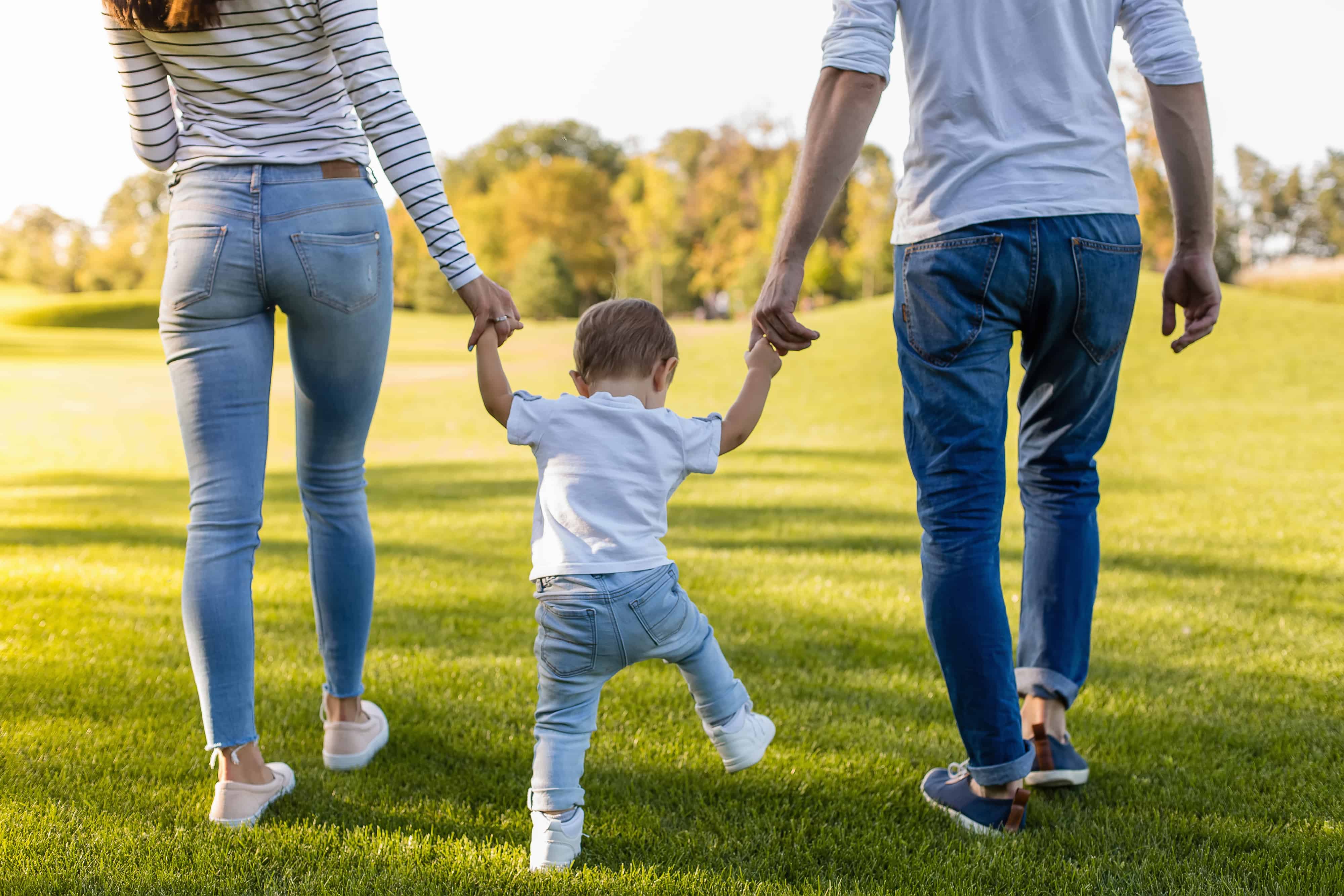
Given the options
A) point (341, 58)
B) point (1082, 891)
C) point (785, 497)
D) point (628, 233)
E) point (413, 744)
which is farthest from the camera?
point (628, 233)

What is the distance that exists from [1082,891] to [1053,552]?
0.80 metres

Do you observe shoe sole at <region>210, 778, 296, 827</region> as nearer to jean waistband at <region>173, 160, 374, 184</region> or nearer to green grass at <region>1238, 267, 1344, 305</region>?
jean waistband at <region>173, 160, 374, 184</region>

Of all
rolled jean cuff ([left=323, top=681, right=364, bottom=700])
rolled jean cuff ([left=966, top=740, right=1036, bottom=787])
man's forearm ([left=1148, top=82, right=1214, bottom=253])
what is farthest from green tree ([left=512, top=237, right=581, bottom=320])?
rolled jean cuff ([left=966, top=740, right=1036, bottom=787])

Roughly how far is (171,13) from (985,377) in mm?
1916

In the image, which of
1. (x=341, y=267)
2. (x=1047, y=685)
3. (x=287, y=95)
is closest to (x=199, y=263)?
(x=341, y=267)

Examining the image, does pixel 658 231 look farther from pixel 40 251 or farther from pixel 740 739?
pixel 740 739

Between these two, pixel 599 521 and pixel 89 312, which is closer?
pixel 599 521

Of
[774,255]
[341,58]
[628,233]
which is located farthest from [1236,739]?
[628,233]

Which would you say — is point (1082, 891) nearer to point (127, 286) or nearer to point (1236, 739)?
point (1236, 739)

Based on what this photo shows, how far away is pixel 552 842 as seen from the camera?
7.41ft

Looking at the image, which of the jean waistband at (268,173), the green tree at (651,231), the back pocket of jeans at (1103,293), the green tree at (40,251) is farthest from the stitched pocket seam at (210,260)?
the green tree at (40,251)

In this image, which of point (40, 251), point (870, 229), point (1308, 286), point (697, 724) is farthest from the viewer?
point (40, 251)

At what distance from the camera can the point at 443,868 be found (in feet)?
7.43

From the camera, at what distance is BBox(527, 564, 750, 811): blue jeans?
7.47 ft
